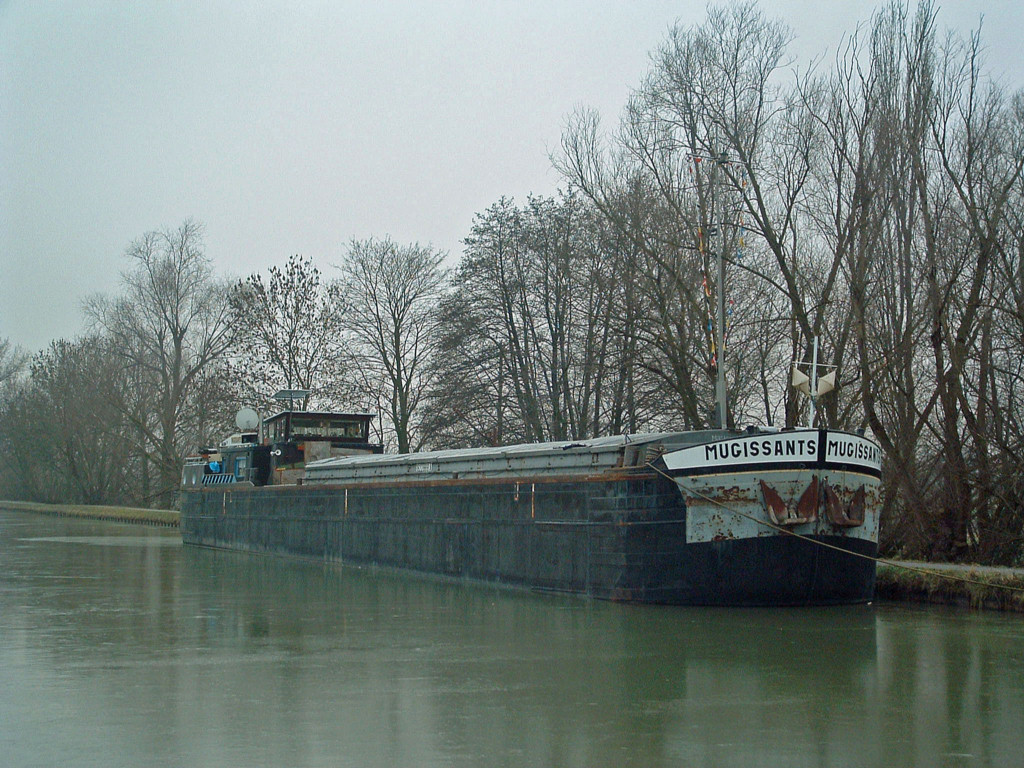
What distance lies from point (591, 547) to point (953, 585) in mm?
4967

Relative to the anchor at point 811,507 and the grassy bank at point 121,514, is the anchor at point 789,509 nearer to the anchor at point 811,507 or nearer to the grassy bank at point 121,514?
the anchor at point 811,507

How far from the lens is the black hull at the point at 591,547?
47.7 feet

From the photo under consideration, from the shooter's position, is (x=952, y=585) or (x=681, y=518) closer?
(x=681, y=518)

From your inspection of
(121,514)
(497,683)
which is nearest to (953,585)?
(497,683)

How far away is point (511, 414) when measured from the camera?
3488 cm

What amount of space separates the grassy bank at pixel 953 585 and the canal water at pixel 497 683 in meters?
0.48

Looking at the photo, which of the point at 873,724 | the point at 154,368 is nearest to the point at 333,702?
the point at 873,724

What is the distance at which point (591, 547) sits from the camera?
15789 millimetres

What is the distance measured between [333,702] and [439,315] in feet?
92.5

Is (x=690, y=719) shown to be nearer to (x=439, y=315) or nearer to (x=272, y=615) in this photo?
(x=272, y=615)

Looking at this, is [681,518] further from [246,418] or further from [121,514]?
[121,514]

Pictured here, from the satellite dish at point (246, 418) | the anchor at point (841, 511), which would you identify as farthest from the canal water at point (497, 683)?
the satellite dish at point (246, 418)

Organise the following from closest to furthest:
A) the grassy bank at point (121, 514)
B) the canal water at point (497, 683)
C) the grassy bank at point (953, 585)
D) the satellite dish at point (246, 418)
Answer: the canal water at point (497, 683)
the grassy bank at point (953, 585)
the satellite dish at point (246, 418)
the grassy bank at point (121, 514)

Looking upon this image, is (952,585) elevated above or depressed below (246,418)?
below
